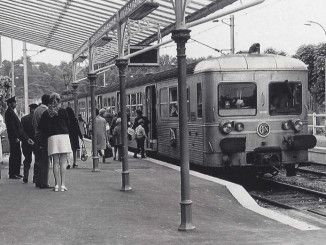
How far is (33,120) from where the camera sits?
40.1 feet

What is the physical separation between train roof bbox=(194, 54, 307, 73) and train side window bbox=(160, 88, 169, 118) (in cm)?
297

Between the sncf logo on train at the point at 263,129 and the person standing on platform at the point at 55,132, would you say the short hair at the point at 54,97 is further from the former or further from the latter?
the sncf logo on train at the point at 263,129

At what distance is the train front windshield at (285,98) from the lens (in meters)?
14.7

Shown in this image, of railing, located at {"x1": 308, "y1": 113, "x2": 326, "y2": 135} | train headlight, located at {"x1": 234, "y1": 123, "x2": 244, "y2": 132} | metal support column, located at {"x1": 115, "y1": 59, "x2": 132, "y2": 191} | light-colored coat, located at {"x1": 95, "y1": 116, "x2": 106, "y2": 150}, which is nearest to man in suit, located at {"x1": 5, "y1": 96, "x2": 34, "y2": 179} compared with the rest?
metal support column, located at {"x1": 115, "y1": 59, "x2": 132, "y2": 191}

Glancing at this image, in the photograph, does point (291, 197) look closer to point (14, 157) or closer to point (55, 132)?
point (55, 132)

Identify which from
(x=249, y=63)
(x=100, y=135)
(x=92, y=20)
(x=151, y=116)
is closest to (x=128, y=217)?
(x=92, y=20)

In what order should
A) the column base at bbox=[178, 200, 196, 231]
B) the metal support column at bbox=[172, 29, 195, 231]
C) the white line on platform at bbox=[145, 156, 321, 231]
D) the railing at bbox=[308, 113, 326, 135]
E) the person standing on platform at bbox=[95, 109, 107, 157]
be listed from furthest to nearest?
the railing at bbox=[308, 113, 326, 135], the person standing on platform at bbox=[95, 109, 107, 157], the white line on platform at bbox=[145, 156, 321, 231], the column base at bbox=[178, 200, 196, 231], the metal support column at bbox=[172, 29, 195, 231]

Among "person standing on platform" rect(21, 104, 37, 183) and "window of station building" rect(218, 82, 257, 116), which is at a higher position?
"window of station building" rect(218, 82, 257, 116)

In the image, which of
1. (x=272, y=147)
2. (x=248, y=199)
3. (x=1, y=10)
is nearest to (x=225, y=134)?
(x=272, y=147)

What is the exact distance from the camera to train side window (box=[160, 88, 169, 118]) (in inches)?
700

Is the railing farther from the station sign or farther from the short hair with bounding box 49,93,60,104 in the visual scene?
the short hair with bounding box 49,93,60,104

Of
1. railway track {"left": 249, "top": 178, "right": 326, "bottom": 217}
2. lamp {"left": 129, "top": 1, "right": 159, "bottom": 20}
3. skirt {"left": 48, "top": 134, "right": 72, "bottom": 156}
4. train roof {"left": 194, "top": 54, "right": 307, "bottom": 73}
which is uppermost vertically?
lamp {"left": 129, "top": 1, "right": 159, "bottom": 20}

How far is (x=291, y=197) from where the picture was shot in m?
13.7

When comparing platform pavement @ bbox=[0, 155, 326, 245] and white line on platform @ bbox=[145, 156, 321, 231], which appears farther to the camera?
white line on platform @ bbox=[145, 156, 321, 231]
